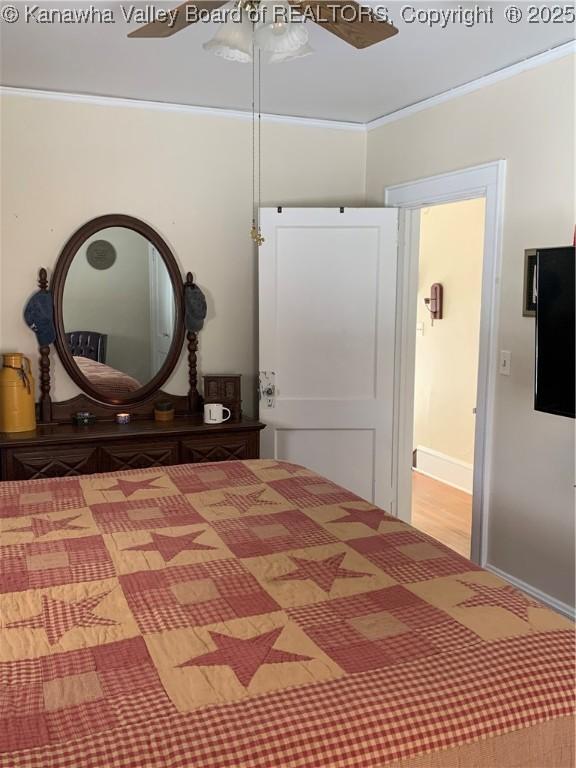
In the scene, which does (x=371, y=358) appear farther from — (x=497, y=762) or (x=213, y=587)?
(x=497, y=762)

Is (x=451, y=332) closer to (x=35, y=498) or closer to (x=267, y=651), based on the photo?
(x=35, y=498)

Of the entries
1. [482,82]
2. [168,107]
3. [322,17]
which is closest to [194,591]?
[322,17]

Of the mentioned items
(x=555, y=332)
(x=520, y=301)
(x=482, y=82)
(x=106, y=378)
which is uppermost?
(x=482, y=82)

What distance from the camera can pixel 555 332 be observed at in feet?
8.69

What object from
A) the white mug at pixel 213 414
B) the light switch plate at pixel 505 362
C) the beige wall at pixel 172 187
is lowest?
the white mug at pixel 213 414

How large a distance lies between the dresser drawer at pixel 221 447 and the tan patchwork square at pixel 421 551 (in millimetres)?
1943

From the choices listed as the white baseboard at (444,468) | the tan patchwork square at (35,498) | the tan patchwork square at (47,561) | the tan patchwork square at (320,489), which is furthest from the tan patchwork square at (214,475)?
the white baseboard at (444,468)

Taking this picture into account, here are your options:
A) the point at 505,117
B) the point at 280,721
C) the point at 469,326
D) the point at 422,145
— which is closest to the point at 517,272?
the point at 505,117

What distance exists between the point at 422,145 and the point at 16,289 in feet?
7.62

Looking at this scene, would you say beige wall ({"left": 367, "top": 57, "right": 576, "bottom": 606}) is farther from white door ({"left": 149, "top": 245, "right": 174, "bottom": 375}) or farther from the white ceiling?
white door ({"left": 149, "top": 245, "right": 174, "bottom": 375})

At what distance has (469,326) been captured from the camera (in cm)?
536

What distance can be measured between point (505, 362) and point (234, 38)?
1.97 metres

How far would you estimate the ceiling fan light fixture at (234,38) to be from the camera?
1997 millimetres

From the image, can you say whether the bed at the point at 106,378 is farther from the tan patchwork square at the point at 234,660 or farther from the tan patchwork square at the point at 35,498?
the tan patchwork square at the point at 234,660
